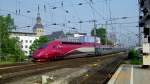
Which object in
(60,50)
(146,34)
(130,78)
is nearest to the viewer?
(130,78)

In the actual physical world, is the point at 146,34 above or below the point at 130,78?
above

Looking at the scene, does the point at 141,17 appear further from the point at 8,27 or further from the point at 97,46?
the point at 8,27

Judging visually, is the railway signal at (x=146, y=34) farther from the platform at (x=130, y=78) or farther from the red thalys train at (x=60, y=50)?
the red thalys train at (x=60, y=50)

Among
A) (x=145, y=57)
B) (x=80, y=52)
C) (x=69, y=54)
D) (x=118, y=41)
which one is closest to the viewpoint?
(x=145, y=57)

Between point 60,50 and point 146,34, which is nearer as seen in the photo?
point 146,34

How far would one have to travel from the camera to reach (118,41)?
142750 millimetres

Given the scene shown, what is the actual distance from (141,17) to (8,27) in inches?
2583

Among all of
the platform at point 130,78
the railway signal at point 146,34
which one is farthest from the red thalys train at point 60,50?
the platform at point 130,78

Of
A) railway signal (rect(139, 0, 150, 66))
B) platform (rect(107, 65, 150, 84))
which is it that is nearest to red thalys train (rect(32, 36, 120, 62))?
railway signal (rect(139, 0, 150, 66))

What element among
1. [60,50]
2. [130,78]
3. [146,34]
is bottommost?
[130,78]

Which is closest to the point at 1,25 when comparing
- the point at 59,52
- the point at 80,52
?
the point at 80,52

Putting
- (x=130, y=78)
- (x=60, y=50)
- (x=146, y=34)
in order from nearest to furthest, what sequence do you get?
(x=130, y=78), (x=146, y=34), (x=60, y=50)

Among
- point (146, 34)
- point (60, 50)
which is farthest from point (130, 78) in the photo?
point (60, 50)

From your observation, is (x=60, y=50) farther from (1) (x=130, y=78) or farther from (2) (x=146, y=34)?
(1) (x=130, y=78)
